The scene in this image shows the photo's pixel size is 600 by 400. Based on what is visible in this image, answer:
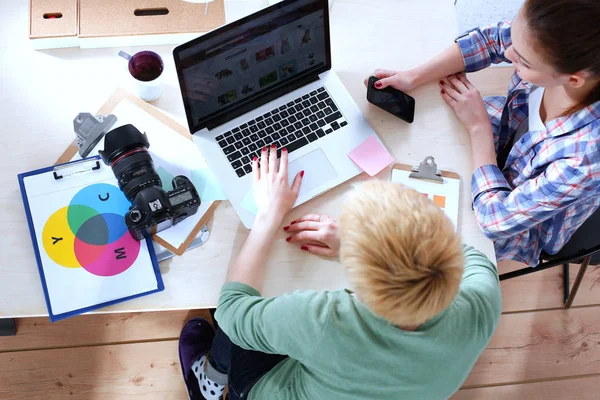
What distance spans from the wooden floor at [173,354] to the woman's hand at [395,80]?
0.90 meters

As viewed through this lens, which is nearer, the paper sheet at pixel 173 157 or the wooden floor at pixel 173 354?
the paper sheet at pixel 173 157

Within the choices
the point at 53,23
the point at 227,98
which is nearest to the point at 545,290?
the point at 227,98

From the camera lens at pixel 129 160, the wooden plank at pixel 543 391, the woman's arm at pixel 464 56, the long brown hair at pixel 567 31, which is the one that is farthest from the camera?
the wooden plank at pixel 543 391

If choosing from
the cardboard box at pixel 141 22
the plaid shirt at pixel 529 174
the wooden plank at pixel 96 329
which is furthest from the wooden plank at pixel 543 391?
the cardboard box at pixel 141 22

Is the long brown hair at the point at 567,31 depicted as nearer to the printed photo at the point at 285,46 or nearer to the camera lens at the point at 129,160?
the printed photo at the point at 285,46

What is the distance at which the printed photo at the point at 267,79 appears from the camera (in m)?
1.24

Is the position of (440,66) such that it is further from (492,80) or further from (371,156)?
(371,156)

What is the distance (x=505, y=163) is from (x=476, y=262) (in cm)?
36

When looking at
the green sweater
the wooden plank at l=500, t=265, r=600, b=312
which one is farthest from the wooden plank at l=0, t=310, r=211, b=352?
the wooden plank at l=500, t=265, r=600, b=312

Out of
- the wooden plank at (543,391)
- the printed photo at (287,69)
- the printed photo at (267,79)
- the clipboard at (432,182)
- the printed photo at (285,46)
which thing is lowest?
the wooden plank at (543,391)

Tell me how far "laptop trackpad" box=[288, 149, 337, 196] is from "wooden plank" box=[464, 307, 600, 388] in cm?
97

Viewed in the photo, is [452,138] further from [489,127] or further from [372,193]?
[372,193]

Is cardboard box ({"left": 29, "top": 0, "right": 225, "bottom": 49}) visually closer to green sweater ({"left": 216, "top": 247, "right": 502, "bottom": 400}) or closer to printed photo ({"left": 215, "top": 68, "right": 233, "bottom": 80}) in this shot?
printed photo ({"left": 215, "top": 68, "right": 233, "bottom": 80})

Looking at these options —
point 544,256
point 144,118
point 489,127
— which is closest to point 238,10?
point 144,118
